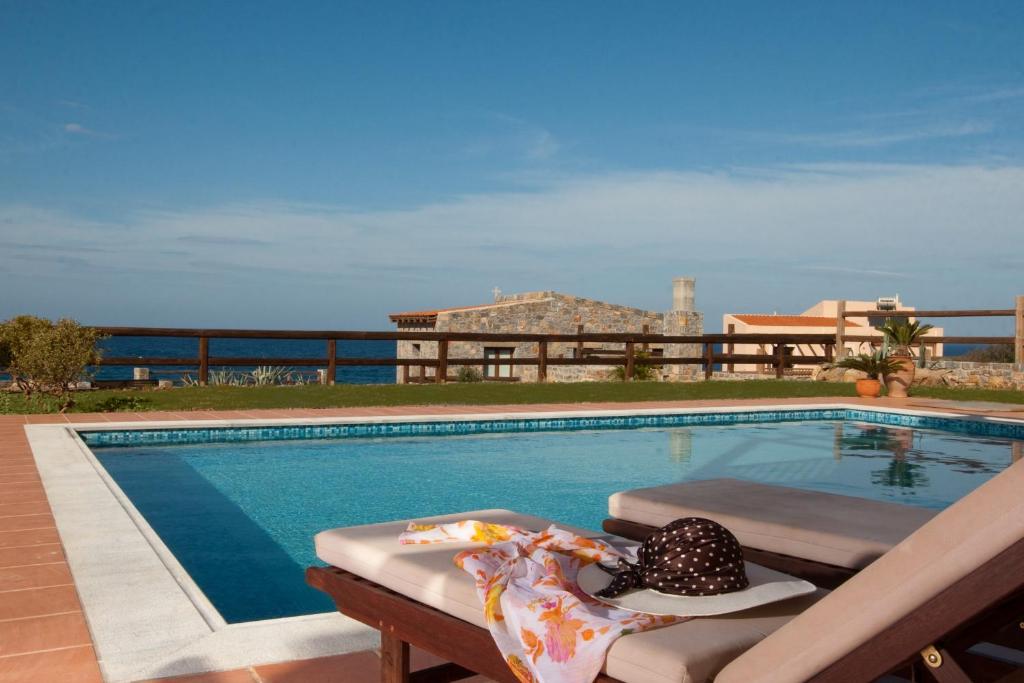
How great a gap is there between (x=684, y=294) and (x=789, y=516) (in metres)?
16.5

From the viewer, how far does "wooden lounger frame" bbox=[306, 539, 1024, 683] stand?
3.99 ft


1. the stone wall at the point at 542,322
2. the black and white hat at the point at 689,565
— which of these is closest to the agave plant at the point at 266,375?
the stone wall at the point at 542,322

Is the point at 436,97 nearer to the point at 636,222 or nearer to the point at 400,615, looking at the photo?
the point at 636,222

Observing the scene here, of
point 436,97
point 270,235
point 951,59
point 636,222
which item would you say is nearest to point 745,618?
point 951,59

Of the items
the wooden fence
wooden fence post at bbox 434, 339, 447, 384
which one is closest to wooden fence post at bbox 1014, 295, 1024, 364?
the wooden fence

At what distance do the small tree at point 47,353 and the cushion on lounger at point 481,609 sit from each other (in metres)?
7.42

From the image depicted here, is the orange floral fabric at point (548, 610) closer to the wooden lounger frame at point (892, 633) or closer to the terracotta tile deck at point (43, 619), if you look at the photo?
the wooden lounger frame at point (892, 633)

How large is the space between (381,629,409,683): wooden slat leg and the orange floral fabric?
25 centimetres

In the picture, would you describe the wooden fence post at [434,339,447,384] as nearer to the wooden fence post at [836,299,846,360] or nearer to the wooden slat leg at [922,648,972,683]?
the wooden fence post at [836,299,846,360]

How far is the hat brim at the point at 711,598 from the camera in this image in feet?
5.83

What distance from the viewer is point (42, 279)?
946 inches

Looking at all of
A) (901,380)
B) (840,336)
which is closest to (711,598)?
(901,380)

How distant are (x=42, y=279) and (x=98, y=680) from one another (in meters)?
24.3

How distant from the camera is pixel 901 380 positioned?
38.6ft
